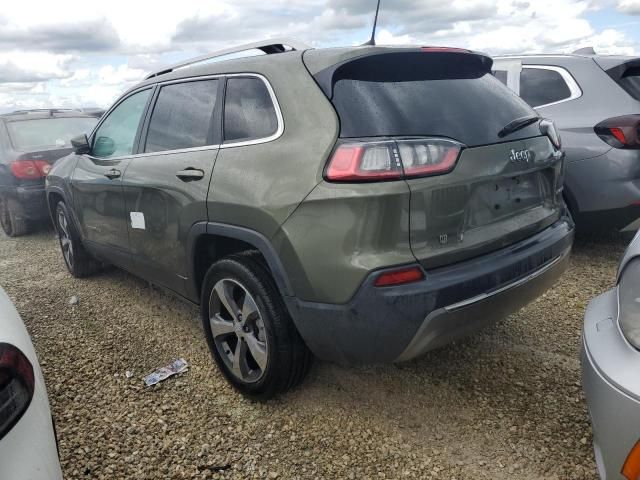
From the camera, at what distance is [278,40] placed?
2.71m

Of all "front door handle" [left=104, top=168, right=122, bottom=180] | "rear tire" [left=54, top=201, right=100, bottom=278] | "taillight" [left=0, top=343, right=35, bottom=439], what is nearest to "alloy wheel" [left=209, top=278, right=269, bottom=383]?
"taillight" [left=0, top=343, right=35, bottom=439]

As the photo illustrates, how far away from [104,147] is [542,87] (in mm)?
3786

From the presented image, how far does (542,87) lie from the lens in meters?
4.63

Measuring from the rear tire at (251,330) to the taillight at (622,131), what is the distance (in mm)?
3103

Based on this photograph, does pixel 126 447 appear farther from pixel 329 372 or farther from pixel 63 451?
pixel 329 372

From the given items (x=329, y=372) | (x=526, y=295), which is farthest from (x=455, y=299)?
(x=329, y=372)

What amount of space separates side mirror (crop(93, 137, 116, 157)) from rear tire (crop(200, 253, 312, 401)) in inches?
66.6

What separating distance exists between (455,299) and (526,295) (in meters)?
0.52

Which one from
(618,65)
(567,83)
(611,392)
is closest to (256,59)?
(611,392)

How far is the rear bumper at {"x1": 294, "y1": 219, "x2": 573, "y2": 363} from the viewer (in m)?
2.00

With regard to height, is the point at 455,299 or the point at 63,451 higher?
the point at 455,299

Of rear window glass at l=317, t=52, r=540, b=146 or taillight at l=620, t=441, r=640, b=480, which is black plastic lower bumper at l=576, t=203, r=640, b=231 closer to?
rear window glass at l=317, t=52, r=540, b=146

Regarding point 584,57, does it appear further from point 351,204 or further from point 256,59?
point 351,204

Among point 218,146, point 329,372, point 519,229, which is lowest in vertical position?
point 329,372
